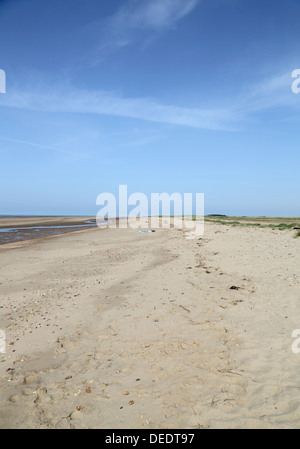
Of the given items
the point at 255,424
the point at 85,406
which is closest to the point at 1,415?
the point at 85,406

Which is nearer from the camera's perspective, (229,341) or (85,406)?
(85,406)

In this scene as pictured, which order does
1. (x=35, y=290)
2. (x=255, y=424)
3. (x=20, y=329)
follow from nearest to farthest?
(x=255, y=424)
(x=20, y=329)
(x=35, y=290)

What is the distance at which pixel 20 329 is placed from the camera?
6.27m

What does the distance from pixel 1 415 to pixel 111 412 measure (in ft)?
4.85

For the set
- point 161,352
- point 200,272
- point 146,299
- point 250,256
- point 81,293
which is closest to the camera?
point 161,352

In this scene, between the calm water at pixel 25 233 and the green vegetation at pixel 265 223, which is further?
the green vegetation at pixel 265 223

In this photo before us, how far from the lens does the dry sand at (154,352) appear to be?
11.6 ft

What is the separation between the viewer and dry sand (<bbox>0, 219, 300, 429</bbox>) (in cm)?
352

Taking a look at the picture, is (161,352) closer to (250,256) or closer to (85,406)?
(85,406)
